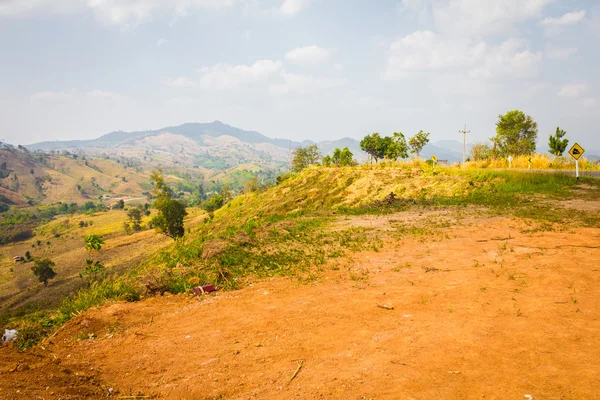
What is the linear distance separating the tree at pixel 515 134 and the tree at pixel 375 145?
1990 cm

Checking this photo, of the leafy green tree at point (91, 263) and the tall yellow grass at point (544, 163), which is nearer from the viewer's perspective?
the leafy green tree at point (91, 263)

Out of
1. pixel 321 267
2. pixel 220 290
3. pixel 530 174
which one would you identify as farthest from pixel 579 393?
pixel 530 174

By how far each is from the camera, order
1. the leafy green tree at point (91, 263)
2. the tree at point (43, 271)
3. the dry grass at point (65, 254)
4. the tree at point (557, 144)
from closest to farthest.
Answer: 1. the leafy green tree at point (91, 263)
2. the tree at point (557, 144)
3. the dry grass at point (65, 254)
4. the tree at point (43, 271)

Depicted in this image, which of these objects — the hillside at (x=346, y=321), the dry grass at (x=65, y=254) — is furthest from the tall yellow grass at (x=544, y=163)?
the dry grass at (x=65, y=254)

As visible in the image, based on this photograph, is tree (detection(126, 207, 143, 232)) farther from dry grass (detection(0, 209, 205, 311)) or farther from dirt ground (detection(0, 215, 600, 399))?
dirt ground (detection(0, 215, 600, 399))

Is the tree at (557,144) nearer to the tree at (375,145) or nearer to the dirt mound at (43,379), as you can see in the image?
the tree at (375,145)

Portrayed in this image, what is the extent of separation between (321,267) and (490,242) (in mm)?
5867

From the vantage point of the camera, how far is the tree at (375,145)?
6475cm

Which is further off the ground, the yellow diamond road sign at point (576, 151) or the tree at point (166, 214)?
the yellow diamond road sign at point (576, 151)

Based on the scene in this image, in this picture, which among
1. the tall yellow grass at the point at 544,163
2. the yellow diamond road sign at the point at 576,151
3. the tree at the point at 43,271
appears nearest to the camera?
the yellow diamond road sign at the point at 576,151

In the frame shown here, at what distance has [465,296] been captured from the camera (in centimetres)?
693

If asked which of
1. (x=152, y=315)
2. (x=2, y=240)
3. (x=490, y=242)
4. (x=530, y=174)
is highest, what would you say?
(x=530, y=174)

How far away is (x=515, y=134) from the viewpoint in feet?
195

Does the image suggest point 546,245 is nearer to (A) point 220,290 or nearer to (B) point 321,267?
(B) point 321,267
